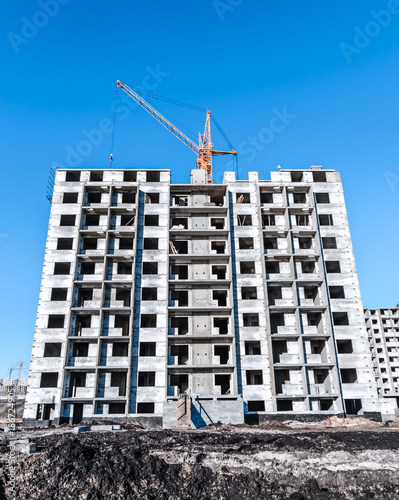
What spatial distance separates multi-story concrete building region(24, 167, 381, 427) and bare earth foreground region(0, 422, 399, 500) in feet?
61.1

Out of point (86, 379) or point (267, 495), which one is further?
point (86, 379)

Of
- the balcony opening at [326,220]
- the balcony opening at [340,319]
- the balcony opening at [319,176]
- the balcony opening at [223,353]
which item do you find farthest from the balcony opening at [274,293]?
the balcony opening at [319,176]

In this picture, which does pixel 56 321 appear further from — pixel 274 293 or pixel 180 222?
pixel 274 293

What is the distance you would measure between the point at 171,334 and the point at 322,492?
29.2m

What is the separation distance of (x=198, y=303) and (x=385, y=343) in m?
73.2

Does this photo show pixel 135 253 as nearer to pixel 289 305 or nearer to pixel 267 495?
pixel 289 305

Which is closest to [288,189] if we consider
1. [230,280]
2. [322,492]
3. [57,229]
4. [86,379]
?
[230,280]

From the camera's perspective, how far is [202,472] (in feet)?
61.5

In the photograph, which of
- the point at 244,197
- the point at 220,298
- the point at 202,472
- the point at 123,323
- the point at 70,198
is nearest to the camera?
the point at 202,472

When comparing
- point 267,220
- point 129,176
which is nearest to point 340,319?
point 267,220

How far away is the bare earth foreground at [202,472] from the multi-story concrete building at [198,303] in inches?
734

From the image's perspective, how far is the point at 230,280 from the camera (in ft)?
156

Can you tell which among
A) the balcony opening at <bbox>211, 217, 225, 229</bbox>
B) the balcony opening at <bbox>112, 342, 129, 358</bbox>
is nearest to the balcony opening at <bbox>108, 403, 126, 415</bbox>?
the balcony opening at <bbox>112, 342, 129, 358</bbox>

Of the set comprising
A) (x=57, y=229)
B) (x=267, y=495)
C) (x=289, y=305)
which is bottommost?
(x=267, y=495)
